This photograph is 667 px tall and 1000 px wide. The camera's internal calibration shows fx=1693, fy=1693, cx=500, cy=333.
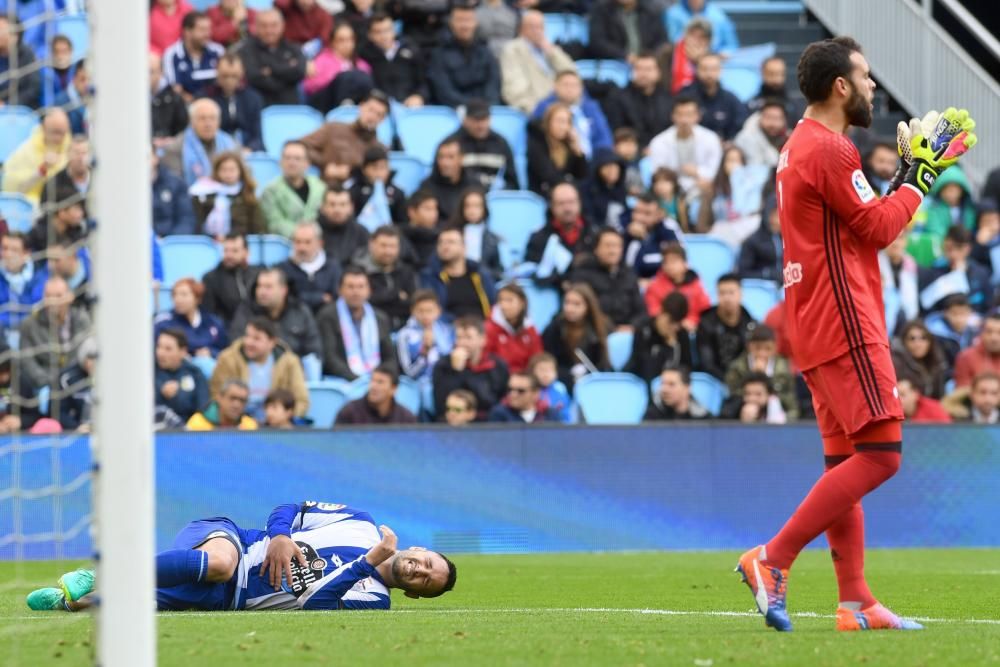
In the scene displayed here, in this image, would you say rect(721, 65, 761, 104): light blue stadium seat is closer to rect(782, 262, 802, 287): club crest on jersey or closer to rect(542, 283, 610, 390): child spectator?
rect(542, 283, 610, 390): child spectator

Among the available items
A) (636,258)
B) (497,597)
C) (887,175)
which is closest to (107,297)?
(497,597)

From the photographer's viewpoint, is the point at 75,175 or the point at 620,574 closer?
the point at 620,574

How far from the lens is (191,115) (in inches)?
676

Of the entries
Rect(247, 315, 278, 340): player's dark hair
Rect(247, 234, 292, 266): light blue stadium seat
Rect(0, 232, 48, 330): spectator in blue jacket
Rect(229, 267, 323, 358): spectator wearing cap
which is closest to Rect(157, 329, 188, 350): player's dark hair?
Rect(247, 315, 278, 340): player's dark hair

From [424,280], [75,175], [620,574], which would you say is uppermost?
[75,175]

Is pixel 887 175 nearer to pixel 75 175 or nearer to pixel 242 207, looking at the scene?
pixel 242 207

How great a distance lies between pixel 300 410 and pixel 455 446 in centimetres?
147

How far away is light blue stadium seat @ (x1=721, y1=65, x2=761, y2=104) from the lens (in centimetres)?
2098

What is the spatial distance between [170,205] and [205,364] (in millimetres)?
2178

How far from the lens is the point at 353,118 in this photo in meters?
18.4

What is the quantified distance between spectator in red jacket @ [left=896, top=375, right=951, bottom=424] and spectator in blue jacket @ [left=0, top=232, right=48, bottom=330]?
25.7ft

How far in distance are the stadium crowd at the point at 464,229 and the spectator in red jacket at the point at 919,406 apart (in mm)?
30

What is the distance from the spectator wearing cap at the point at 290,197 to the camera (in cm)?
1680

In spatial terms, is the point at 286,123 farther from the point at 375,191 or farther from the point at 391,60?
the point at 375,191
